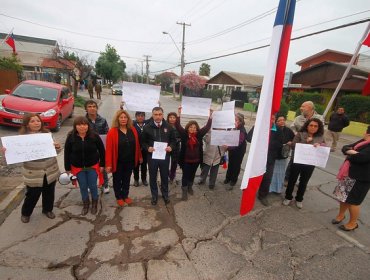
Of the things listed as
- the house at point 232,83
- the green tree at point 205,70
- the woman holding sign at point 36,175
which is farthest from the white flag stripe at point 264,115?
the green tree at point 205,70

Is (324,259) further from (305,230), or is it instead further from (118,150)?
(118,150)

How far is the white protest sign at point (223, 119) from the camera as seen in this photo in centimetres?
396

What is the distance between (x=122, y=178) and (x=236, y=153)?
2341mm

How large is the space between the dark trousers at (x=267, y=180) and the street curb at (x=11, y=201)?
170 inches

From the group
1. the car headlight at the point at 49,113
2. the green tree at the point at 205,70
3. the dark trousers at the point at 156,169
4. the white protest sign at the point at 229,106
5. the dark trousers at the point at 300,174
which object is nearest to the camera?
the dark trousers at the point at 156,169

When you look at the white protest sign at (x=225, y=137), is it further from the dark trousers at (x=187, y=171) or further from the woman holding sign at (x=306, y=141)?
the woman holding sign at (x=306, y=141)

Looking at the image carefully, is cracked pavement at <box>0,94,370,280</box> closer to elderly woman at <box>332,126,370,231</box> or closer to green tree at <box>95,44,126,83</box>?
elderly woman at <box>332,126,370,231</box>

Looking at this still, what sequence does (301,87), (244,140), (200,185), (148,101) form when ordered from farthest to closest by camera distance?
(301,87) < (200,185) < (244,140) < (148,101)

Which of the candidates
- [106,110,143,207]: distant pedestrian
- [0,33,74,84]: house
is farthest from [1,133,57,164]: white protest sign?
[0,33,74,84]: house

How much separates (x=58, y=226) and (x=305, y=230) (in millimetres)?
3796

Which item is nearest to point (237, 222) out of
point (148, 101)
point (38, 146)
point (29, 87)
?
point (148, 101)

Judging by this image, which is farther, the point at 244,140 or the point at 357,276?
the point at 244,140

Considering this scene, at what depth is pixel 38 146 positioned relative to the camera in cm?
304

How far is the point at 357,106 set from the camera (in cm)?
1423
